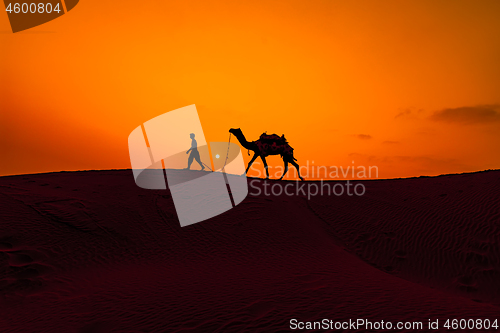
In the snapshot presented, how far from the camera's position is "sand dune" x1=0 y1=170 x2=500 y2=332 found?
6.10 m

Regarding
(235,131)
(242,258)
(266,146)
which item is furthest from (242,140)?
(242,258)

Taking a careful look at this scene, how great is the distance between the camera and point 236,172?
1908cm

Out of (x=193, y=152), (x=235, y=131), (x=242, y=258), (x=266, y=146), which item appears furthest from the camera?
(x=235, y=131)

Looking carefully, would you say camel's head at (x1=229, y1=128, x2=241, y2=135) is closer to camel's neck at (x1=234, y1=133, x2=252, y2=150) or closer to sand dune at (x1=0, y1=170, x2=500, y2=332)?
camel's neck at (x1=234, y1=133, x2=252, y2=150)

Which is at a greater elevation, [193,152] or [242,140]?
[242,140]

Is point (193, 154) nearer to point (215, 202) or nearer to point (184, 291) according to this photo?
point (215, 202)

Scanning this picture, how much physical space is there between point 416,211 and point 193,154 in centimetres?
1281

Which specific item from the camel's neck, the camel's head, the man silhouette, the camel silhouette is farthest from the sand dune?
the camel's head

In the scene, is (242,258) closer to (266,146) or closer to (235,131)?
(266,146)

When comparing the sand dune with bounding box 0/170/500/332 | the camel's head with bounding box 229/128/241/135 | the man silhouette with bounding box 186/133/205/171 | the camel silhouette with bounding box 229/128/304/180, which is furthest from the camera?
the camel's head with bounding box 229/128/241/135

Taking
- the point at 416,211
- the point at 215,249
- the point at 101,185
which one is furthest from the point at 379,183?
the point at 101,185

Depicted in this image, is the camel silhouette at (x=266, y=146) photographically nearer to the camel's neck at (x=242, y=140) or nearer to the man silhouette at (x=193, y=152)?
the camel's neck at (x=242, y=140)

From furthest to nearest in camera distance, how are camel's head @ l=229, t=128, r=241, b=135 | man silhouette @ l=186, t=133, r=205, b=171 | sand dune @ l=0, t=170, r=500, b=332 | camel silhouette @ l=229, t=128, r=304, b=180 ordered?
camel's head @ l=229, t=128, r=241, b=135
camel silhouette @ l=229, t=128, r=304, b=180
man silhouette @ l=186, t=133, r=205, b=171
sand dune @ l=0, t=170, r=500, b=332

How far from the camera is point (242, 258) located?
1033cm
